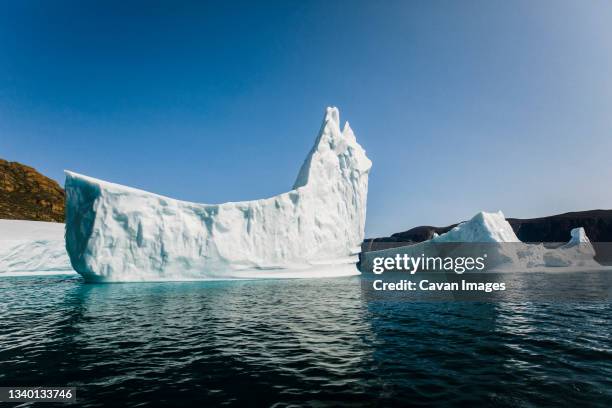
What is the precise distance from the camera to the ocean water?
15.1 feet

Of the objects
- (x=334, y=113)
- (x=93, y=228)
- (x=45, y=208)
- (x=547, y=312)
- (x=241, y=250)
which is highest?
(x=334, y=113)

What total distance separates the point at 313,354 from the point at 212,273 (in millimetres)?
20240

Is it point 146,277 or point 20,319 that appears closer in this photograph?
point 20,319

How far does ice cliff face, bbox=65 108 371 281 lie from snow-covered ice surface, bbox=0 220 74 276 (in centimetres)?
1707

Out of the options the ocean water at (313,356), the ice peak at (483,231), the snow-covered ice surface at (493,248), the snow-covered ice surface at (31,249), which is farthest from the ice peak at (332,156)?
the snow-covered ice surface at (31,249)

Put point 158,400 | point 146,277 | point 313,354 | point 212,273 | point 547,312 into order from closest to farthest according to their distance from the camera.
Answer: point 158,400 < point 313,354 < point 547,312 < point 146,277 < point 212,273

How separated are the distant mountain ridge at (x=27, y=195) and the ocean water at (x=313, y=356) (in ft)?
183

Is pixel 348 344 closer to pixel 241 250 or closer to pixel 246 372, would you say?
pixel 246 372

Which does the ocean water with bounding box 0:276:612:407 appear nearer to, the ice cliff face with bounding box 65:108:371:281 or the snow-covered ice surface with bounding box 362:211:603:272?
the ice cliff face with bounding box 65:108:371:281

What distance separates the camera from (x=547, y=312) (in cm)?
1130

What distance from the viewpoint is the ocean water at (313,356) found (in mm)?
4617

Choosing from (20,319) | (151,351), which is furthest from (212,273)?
(151,351)

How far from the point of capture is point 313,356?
638cm

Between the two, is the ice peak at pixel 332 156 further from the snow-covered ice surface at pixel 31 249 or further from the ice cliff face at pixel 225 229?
the snow-covered ice surface at pixel 31 249
